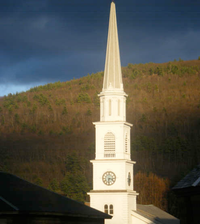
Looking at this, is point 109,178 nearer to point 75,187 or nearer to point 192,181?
point 75,187

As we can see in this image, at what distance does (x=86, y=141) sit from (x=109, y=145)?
290 ft

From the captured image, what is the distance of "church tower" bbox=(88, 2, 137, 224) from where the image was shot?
6581 centimetres

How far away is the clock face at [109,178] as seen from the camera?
219 feet

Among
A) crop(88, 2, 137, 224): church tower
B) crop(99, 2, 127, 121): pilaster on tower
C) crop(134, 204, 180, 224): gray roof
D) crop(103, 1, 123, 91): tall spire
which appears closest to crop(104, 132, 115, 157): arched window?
crop(88, 2, 137, 224): church tower

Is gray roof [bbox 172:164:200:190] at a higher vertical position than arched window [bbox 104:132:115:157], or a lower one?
lower

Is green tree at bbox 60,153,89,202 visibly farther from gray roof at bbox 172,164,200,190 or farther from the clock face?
gray roof at bbox 172,164,200,190

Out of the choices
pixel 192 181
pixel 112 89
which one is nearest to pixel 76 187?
pixel 112 89

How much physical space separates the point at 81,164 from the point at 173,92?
3129 inches

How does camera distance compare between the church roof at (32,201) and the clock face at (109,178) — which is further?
the clock face at (109,178)

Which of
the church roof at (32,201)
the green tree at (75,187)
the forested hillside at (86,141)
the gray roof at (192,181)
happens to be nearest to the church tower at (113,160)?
the church roof at (32,201)

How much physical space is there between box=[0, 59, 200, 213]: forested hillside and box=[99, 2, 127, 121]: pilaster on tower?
1395 inches

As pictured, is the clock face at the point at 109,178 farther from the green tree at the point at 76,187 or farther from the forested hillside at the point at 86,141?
the forested hillside at the point at 86,141

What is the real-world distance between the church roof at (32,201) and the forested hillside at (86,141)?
61.9 meters

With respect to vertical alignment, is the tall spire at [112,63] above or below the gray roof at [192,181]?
above
